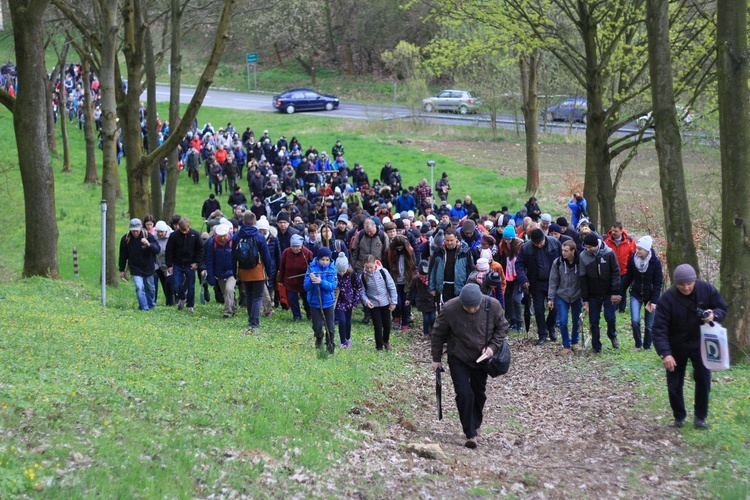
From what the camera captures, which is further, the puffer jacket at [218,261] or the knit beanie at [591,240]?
the puffer jacket at [218,261]

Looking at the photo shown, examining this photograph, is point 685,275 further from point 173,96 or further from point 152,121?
point 152,121

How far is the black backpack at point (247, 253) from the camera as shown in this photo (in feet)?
49.8

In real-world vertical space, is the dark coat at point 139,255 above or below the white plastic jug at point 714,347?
above

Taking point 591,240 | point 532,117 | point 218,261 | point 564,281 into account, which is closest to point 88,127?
point 532,117

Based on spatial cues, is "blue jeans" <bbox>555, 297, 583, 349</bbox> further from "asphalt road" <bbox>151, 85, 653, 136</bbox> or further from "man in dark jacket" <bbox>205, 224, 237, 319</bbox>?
"asphalt road" <bbox>151, 85, 653, 136</bbox>

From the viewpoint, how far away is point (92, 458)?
285 inches

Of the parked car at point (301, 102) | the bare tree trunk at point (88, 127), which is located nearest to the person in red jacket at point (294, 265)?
the bare tree trunk at point (88, 127)

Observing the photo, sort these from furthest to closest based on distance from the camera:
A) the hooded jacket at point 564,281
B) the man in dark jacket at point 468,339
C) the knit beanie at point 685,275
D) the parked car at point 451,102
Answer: the parked car at point 451,102 → the hooded jacket at point 564,281 → the man in dark jacket at point 468,339 → the knit beanie at point 685,275

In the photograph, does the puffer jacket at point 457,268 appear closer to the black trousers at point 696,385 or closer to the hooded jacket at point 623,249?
the hooded jacket at point 623,249

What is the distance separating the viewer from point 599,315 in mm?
13867

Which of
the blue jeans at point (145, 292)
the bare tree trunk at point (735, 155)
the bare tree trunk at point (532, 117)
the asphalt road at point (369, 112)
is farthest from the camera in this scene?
the asphalt road at point (369, 112)

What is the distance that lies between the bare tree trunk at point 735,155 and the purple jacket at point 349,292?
5884 millimetres

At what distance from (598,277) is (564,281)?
0.74 m

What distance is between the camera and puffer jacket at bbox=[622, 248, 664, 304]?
13422 millimetres
